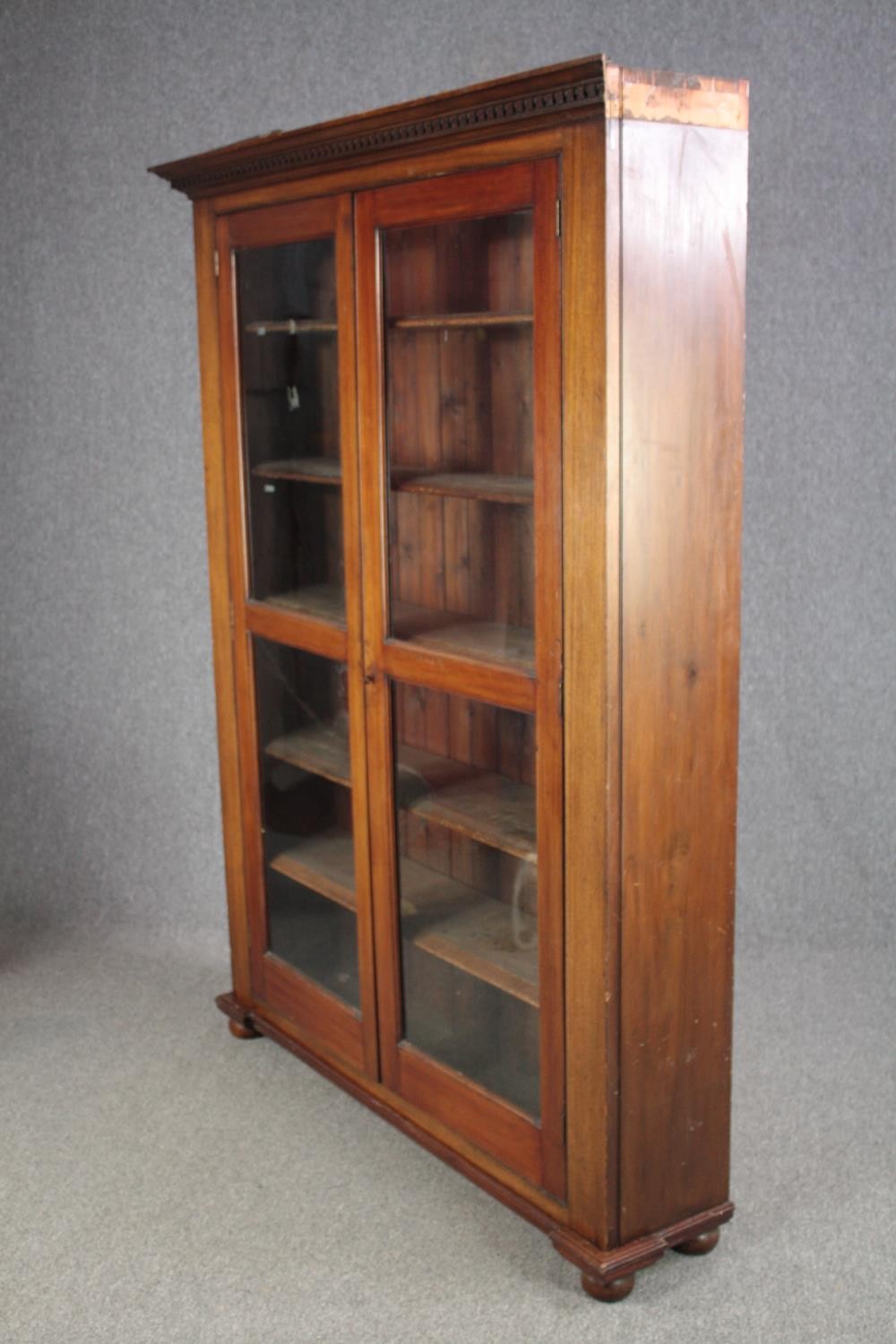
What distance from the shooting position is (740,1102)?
2582 millimetres

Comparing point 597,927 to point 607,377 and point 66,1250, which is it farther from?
point 66,1250

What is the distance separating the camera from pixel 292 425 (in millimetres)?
2516

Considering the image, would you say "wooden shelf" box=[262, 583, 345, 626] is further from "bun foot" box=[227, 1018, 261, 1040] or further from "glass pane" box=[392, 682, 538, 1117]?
"bun foot" box=[227, 1018, 261, 1040]

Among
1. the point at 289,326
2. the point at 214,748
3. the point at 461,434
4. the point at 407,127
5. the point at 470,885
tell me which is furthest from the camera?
the point at 214,748

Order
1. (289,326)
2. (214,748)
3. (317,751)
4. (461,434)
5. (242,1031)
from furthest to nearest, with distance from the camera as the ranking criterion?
(214,748)
(242,1031)
(317,751)
(289,326)
(461,434)

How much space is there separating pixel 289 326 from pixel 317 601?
450 millimetres

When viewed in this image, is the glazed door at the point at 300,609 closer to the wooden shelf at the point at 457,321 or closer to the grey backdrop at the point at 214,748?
the wooden shelf at the point at 457,321

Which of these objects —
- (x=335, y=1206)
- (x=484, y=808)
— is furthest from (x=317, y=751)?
(x=335, y=1206)

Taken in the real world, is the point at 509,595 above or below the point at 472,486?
below

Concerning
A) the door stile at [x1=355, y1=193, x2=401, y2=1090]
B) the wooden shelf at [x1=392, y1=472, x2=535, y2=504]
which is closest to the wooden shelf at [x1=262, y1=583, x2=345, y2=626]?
the door stile at [x1=355, y1=193, x2=401, y2=1090]

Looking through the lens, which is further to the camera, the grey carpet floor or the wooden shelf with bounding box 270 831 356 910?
the wooden shelf with bounding box 270 831 356 910

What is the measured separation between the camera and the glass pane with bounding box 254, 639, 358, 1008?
2.55 metres

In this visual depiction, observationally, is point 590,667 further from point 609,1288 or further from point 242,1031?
point 242,1031

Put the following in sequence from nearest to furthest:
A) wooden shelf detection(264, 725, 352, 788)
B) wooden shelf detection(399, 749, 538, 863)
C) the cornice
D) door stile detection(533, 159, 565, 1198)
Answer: the cornice, door stile detection(533, 159, 565, 1198), wooden shelf detection(399, 749, 538, 863), wooden shelf detection(264, 725, 352, 788)
